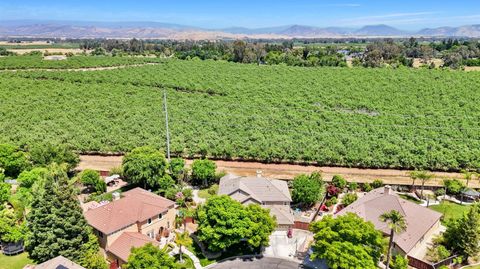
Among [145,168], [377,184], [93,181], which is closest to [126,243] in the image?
[145,168]

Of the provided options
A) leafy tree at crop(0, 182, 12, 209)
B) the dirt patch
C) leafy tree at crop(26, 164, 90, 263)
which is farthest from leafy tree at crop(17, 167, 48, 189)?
the dirt patch

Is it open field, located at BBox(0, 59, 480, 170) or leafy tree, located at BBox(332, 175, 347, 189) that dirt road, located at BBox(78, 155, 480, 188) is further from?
leafy tree, located at BBox(332, 175, 347, 189)

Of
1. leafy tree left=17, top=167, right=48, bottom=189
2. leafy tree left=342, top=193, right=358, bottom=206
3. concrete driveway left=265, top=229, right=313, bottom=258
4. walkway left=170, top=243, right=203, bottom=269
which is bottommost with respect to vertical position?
walkway left=170, top=243, right=203, bottom=269

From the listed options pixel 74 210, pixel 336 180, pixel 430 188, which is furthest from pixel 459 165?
pixel 74 210

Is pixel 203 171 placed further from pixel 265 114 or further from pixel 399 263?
pixel 265 114

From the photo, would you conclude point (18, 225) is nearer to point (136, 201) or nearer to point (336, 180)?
point (136, 201)

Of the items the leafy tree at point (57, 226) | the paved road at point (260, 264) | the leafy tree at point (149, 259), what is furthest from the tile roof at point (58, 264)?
the paved road at point (260, 264)

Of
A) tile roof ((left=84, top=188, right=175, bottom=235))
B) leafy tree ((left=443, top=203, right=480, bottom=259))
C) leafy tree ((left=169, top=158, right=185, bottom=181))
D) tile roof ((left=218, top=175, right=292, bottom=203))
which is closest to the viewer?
leafy tree ((left=443, top=203, right=480, bottom=259))
